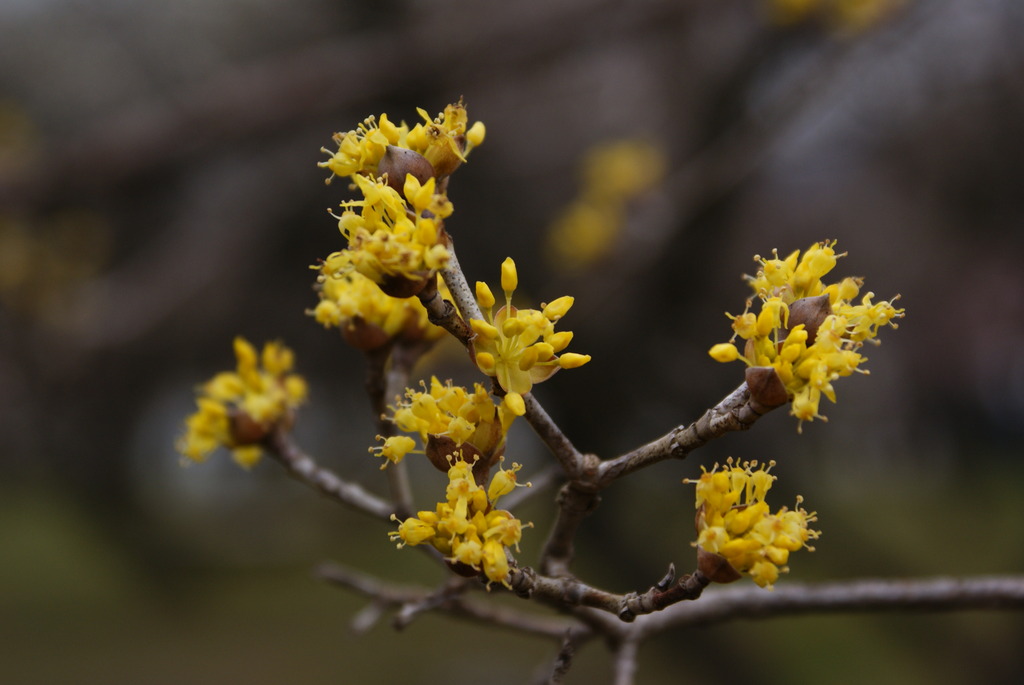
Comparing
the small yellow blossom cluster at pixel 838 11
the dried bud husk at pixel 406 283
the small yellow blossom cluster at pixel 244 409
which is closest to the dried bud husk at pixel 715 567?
the dried bud husk at pixel 406 283

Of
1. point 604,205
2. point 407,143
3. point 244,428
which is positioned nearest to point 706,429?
point 407,143

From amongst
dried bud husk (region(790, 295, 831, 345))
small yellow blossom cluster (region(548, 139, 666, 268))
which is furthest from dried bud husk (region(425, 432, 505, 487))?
small yellow blossom cluster (region(548, 139, 666, 268))

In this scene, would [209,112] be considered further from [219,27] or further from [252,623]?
[252,623]

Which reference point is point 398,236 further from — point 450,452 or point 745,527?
point 745,527

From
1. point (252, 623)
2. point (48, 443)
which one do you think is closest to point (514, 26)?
point (48, 443)

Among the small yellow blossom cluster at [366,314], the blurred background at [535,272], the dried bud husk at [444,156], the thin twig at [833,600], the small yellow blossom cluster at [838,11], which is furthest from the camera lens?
the blurred background at [535,272]

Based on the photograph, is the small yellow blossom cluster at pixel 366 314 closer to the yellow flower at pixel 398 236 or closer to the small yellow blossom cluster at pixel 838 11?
the yellow flower at pixel 398 236

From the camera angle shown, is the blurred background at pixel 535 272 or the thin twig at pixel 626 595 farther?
the blurred background at pixel 535 272
